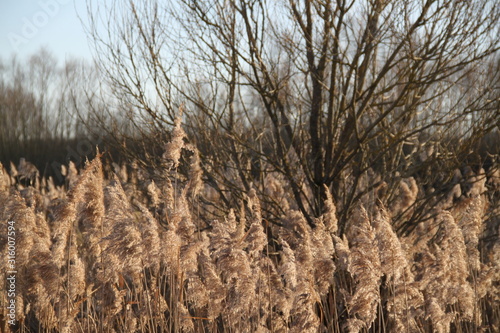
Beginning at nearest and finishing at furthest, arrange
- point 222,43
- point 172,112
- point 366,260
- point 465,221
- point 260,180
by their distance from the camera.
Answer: point 366,260, point 465,221, point 222,43, point 172,112, point 260,180

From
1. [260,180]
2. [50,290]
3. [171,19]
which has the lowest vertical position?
[50,290]

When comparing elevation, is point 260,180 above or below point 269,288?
above

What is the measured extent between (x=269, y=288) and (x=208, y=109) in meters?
1.89

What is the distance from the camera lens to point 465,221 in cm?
379

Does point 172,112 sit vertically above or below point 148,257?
above

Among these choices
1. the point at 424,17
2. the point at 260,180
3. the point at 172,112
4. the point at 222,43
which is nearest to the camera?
the point at 424,17

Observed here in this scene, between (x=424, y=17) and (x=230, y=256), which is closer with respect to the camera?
(x=230, y=256)

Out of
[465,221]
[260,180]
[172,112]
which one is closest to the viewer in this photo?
[465,221]

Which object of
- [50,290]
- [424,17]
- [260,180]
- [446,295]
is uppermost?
[424,17]

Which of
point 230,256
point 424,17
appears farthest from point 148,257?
point 424,17

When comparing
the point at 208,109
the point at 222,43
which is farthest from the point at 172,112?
the point at 222,43

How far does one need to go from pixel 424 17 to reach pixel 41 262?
298cm

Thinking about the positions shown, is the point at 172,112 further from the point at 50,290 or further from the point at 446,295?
the point at 446,295

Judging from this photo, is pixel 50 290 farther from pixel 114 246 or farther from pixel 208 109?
pixel 208 109
